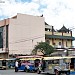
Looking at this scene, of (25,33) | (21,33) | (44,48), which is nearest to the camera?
(44,48)

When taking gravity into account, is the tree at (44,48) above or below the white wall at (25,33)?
below

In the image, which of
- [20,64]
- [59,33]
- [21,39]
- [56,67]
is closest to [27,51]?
[21,39]

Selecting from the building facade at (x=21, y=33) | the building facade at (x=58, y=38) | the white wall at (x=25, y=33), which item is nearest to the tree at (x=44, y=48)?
the building facade at (x=21, y=33)

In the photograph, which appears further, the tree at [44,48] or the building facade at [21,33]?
the building facade at [21,33]

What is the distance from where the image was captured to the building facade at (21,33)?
63.6 m

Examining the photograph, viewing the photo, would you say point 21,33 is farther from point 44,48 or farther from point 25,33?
point 44,48

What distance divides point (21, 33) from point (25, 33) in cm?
132

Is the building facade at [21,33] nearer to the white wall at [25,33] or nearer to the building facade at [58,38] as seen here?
the white wall at [25,33]

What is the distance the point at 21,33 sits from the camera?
216ft

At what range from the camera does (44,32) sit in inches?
2749

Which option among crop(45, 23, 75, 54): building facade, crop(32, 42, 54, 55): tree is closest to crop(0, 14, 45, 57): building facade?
crop(45, 23, 75, 54): building facade

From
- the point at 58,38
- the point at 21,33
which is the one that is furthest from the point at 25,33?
the point at 58,38

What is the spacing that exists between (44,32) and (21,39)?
7.22 metres

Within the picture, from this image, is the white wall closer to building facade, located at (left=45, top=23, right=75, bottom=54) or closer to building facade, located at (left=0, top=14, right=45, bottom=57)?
building facade, located at (left=0, top=14, right=45, bottom=57)
